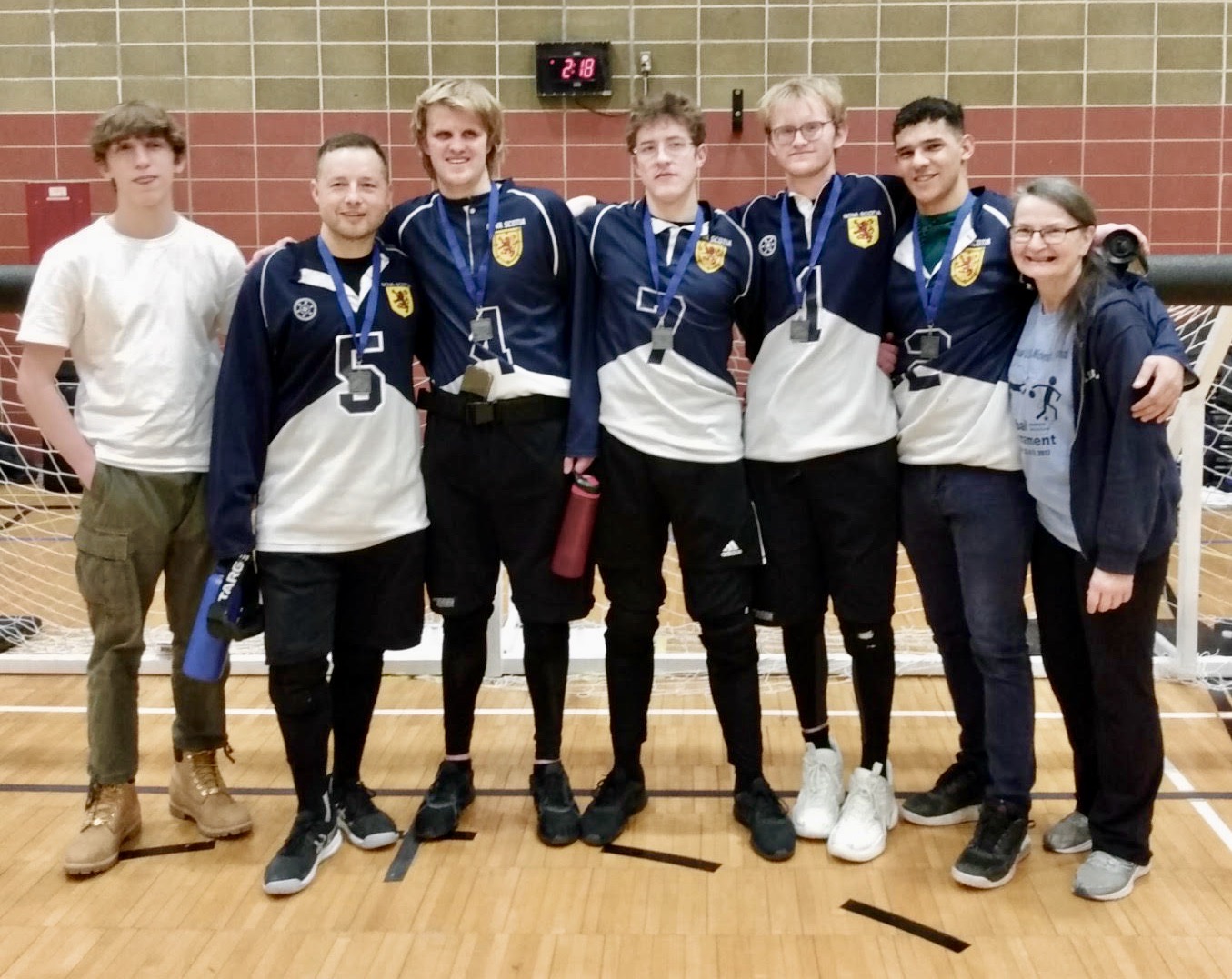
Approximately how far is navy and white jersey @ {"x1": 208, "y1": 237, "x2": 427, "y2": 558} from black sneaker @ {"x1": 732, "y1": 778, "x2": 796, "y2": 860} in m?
1.01

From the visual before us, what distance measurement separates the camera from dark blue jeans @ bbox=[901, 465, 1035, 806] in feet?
8.36

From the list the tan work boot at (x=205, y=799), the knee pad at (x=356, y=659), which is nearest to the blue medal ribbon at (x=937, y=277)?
the knee pad at (x=356, y=659)

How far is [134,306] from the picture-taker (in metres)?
2.61

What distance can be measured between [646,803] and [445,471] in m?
0.98

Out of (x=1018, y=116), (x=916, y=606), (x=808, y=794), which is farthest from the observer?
(x=1018, y=116)

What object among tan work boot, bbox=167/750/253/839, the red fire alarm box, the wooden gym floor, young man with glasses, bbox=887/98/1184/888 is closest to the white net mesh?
the wooden gym floor

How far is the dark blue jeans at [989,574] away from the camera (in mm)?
2547

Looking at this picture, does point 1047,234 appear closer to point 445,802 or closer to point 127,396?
point 445,802

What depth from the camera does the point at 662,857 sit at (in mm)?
2738

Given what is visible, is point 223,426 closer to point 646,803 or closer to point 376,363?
point 376,363

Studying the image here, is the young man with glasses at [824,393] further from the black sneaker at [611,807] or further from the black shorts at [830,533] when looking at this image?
the black sneaker at [611,807]

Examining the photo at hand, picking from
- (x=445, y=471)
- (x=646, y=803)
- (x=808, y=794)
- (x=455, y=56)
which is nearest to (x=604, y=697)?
(x=646, y=803)

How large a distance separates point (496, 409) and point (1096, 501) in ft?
4.03

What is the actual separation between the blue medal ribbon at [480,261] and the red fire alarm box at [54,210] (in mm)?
4792
